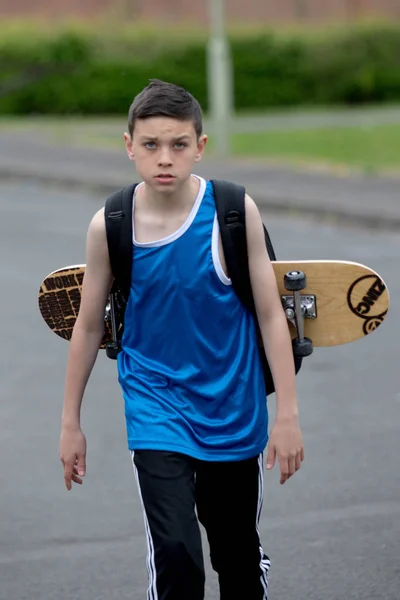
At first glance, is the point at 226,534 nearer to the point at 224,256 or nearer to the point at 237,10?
the point at 224,256

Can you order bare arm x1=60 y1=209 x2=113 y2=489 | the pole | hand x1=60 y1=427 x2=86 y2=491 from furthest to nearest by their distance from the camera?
the pole
hand x1=60 y1=427 x2=86 y2=491
bare arm x1=60 y1=209 x2=113 y2=489

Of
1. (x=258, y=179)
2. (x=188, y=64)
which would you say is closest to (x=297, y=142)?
(x=258, y=179)

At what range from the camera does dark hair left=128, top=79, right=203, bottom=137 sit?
3.38m

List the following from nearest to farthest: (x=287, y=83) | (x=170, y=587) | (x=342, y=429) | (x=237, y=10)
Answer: (x=170, y=587)
(x=342, y=429)
(x=287, y=83)
(x=237, y=10)

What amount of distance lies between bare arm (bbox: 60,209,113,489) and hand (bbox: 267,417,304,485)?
494 mm

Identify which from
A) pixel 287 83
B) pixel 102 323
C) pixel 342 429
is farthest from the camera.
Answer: pixel 287 83

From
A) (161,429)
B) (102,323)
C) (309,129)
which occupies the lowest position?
(309,129)

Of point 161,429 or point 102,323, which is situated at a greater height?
point 102,323

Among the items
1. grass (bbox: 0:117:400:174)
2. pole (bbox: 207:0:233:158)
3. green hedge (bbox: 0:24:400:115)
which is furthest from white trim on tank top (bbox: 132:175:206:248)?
green hedge (bbox: 0:24:400:115)

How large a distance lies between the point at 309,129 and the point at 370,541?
65.1 ft

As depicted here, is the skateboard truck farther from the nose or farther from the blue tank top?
the nose

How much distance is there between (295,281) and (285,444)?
15.9 inches

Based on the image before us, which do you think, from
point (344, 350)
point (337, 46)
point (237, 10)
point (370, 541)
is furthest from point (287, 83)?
point (370, 541)

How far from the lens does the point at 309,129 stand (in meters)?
24.5
